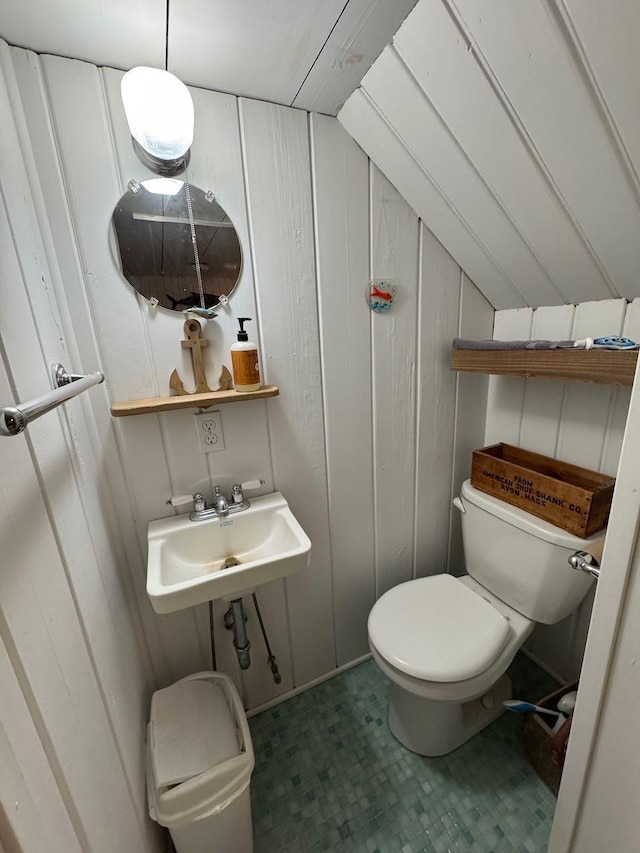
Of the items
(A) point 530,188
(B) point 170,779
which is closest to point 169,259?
(A) point 530,188

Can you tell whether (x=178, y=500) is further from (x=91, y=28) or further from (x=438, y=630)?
(x=91, y=28)

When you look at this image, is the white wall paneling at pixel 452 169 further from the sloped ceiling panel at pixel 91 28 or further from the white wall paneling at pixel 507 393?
the sloped ceiling panel at pixel 91 28

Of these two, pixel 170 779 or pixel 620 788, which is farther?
pixel 170 779

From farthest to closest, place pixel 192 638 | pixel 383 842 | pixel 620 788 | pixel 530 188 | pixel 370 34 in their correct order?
pixel 192 638
pixel 383 842
pixel 530 188
pixel 370 34
pixel 620 788

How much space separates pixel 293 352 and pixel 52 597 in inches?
32.9

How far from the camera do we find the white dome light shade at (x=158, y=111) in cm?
78

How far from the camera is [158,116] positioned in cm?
82

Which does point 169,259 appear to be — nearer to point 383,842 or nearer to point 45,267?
point 45,267

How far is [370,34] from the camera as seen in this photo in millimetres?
766

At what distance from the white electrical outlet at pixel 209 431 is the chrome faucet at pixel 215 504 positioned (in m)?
0.13

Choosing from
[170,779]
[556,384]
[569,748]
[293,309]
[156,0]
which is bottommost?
[170,779]

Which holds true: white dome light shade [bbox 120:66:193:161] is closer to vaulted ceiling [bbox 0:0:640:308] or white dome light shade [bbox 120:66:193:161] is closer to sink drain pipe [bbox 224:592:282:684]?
vaulted ceiling [bbox 0:0:640:308]

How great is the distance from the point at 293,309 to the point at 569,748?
48.9 inches

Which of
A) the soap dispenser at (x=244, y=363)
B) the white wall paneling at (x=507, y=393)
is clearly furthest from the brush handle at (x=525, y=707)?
the soap dispenser at (x=244, y=363)
